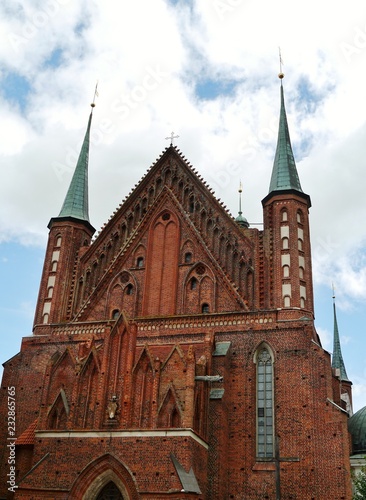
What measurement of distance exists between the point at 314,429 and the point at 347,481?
2.29 meters

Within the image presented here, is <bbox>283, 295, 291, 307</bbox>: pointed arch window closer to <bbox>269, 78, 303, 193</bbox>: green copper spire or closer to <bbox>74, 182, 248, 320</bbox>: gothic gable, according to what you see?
<bbox>74, 182, 248, 320</bbox>: gothic gable

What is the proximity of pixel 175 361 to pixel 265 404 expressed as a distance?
457 centimetres

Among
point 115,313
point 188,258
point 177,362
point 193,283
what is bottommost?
point 177,362

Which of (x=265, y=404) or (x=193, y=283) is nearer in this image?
(x=265, y=404)

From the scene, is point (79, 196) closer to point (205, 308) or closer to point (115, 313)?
point (115, 313)

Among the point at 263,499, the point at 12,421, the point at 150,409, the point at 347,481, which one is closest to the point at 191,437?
the point at 150,409

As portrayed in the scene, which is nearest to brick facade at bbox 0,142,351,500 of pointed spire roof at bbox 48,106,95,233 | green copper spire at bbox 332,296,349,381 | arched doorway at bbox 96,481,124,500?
arched doorway at bbox 96,481,124,500

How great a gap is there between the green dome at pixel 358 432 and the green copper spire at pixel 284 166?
15754 mm

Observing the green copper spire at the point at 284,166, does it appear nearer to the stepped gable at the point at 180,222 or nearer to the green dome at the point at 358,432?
the stepped gable at the point at 180,222

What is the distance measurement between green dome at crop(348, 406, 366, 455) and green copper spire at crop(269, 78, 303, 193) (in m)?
15.8

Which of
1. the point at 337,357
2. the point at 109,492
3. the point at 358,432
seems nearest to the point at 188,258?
the point at 109,492

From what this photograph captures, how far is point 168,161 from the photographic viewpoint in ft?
111

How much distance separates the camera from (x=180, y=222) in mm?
31656

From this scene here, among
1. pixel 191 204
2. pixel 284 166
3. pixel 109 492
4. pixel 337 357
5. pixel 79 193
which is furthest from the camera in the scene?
pixel 337 357
